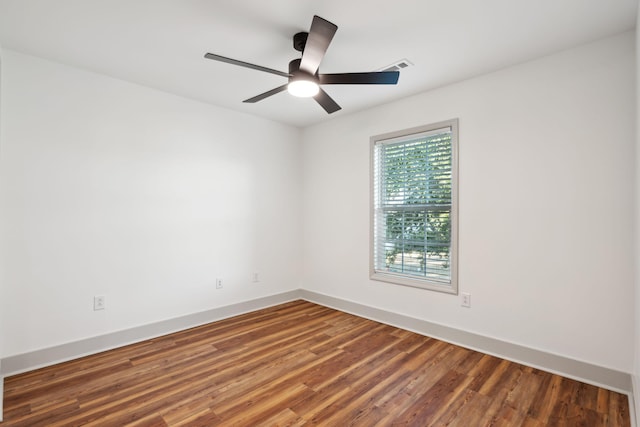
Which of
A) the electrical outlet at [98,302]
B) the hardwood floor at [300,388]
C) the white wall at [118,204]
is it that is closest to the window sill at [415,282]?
the hardwood floor at [300,388]

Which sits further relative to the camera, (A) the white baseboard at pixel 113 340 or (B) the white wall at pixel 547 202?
(A) the white baseboard at pixel 113 340

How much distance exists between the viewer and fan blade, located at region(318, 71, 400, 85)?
2164 mm

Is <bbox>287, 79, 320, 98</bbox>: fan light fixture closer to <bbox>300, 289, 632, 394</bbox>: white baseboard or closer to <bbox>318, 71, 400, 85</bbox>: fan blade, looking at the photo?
<bbox>318, 71, 400, 85</bbox>: fan blade

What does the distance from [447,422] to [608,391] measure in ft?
4.23

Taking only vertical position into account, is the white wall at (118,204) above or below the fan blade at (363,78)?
below

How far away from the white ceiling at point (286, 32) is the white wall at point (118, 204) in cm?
34

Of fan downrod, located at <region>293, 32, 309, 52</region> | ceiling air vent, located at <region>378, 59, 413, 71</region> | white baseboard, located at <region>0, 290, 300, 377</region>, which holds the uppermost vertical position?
ceiling air vent, located at <region>378, 59, 413, 71</region>

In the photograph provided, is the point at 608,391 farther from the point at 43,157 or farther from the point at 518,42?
the point at 43,157

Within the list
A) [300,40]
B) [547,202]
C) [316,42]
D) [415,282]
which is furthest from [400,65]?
[415,282]

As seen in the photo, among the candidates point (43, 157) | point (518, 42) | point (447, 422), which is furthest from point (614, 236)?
point (43, 157)

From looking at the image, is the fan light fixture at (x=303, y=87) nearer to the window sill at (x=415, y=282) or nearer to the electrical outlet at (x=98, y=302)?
the window sill at (x=415, y=282)

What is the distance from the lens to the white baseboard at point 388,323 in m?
2.33

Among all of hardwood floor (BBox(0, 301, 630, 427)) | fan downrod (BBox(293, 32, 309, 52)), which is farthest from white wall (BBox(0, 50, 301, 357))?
fan downrod (BBox(293, 32, 309, 52))

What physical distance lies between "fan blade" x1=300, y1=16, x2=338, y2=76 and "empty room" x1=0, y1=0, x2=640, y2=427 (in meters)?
0.01
